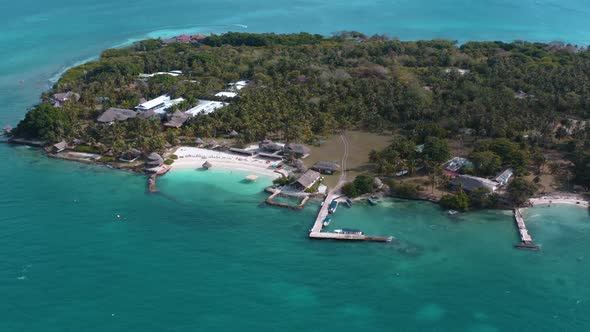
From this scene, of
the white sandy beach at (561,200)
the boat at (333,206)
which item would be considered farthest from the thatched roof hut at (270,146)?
the white sandy beach at (561,200)

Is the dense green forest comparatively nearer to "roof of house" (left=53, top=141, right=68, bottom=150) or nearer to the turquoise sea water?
"roof of house" (left=53, top=141, right=68, bottom=150)

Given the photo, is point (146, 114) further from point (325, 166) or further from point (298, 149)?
point (325, 166)

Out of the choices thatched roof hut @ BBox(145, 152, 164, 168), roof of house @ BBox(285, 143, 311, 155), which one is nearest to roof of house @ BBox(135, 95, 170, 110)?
thatched roof hut @ BBox(145, 152, 164, 168)

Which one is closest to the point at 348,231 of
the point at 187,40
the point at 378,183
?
the point at 378,183

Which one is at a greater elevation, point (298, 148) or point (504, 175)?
point (298, 148)

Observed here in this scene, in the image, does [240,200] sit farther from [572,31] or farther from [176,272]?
[572,31]

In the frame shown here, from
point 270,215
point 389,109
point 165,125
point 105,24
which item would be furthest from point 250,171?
point 105,24

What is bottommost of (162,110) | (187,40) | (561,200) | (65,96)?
(561,200)
